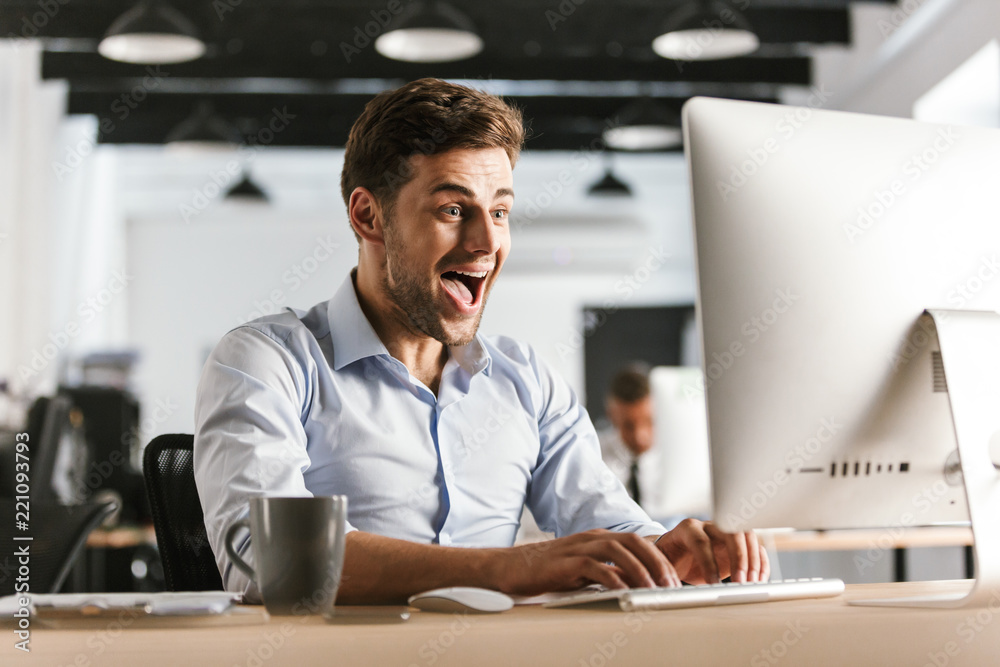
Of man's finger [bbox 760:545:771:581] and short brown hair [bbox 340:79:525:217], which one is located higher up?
short brown hair [bbox 340:79:525:217]

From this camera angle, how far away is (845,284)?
0.99 metres

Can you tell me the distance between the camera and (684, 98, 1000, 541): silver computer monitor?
0.95m

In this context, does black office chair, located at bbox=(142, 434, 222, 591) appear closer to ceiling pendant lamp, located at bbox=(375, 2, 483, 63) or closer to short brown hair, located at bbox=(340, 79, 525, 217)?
short brown hair, located at bbox=(340, 79, 525, 217)

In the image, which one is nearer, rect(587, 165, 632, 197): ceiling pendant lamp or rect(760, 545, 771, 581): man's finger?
rect(760, 545, 771, 581): man's finger

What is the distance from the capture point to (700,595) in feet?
3.13

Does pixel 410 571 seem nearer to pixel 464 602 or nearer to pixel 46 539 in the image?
pixel 464 602

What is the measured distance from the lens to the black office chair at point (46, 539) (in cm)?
150

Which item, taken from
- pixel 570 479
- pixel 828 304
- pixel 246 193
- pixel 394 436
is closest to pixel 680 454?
pixel 570 479

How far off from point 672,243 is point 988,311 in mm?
9160

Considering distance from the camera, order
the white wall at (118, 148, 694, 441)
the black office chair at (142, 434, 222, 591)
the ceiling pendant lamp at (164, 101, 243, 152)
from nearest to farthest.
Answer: the black office chair at (142, 434, 222, 591) < the ceiling pendant lamp at (164, 101, 243, 152) < the white wall at (118, 148, 694, 441)

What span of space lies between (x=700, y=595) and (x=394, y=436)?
Result: 2.09 feet

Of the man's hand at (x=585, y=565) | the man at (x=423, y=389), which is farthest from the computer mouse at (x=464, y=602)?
the man at (x=423, y=389)

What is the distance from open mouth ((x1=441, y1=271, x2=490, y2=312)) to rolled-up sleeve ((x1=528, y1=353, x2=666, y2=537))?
0.20 m

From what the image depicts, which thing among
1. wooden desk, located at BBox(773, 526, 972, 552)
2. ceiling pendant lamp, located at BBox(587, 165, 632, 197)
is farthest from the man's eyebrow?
ceiling pendant lamp, located at BBox(587, 165, 632, 197)
